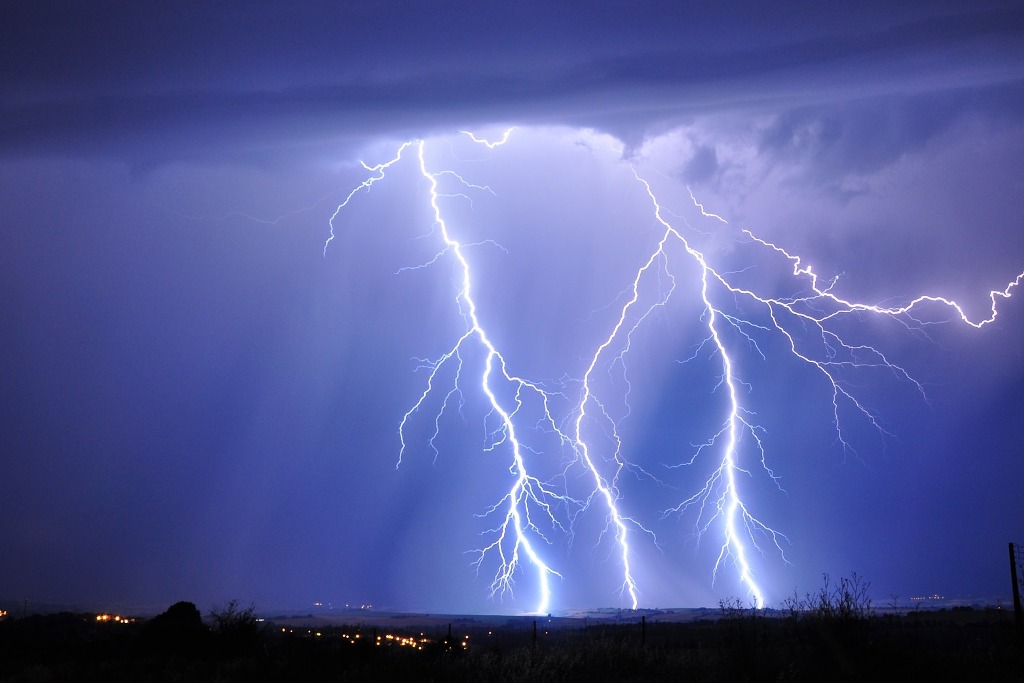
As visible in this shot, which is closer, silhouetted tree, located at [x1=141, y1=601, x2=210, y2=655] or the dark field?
the dark field

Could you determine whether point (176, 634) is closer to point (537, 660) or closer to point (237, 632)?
point (237, 632)

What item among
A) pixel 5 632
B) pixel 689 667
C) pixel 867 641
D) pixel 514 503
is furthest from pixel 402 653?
pixel 514 503

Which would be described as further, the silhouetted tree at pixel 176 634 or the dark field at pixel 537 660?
the silhouetted tree at pixel 176 634

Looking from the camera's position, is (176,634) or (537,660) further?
(176,634)

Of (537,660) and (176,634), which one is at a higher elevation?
(176,634)

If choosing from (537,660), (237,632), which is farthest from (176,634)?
(537,660)

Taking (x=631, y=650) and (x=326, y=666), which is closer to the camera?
(x=326, y=666)

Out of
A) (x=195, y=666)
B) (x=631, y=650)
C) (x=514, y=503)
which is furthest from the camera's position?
(x=514, y=503)

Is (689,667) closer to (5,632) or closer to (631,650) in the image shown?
(631,650)

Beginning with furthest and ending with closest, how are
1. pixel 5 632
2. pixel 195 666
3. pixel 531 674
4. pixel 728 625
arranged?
1. pixel 5 632
2. pixel 195 666
3. pixel 728 625
4. pixel 531 674

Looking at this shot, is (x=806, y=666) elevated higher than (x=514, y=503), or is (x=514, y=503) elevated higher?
(x=514, y=503)
